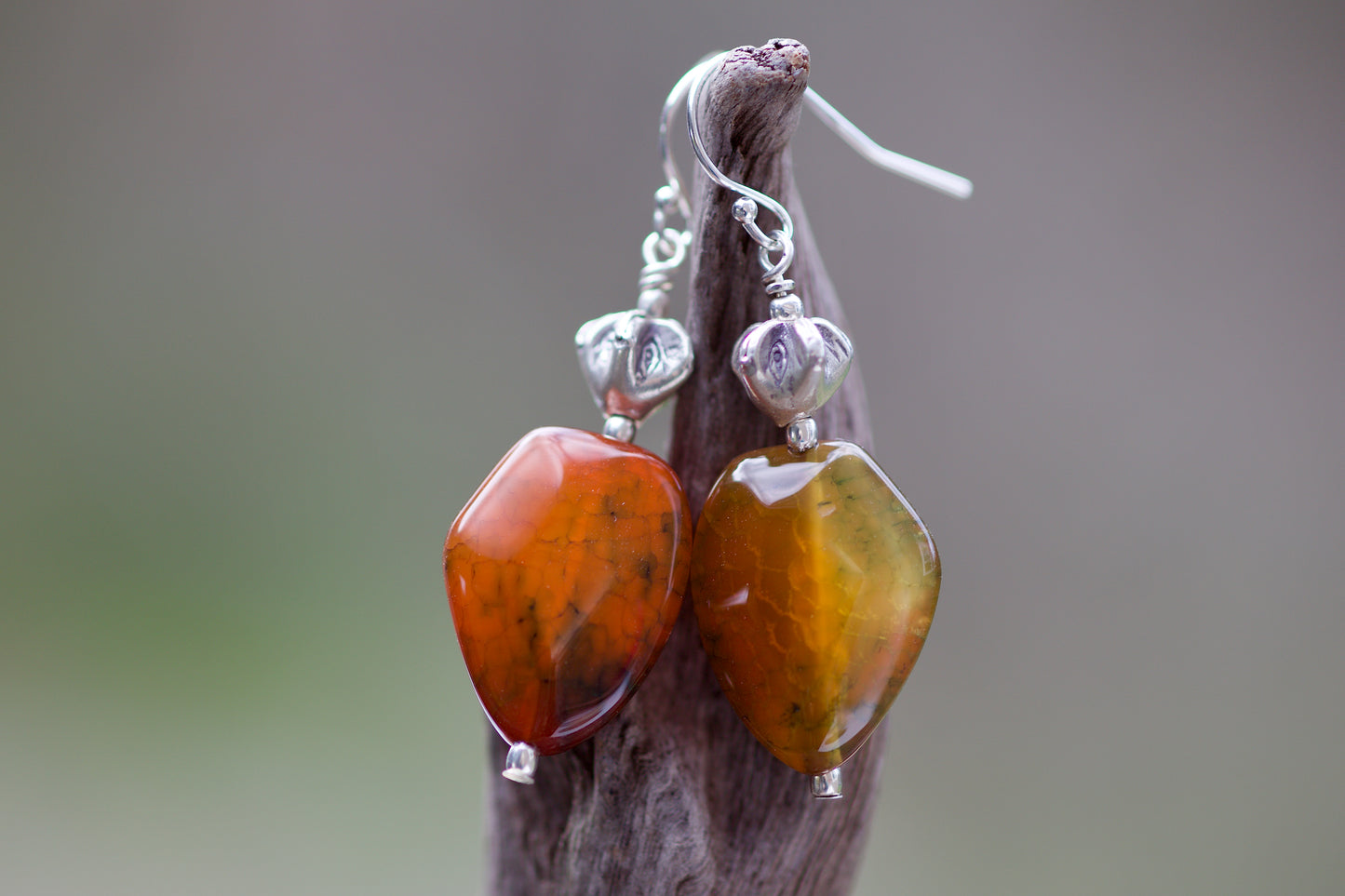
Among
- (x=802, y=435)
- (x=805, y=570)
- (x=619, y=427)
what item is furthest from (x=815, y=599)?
(x=619, y=427)

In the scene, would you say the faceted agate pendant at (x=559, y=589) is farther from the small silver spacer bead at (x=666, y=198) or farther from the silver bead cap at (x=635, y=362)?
the small silver spacer bead at (x=666, y=198)

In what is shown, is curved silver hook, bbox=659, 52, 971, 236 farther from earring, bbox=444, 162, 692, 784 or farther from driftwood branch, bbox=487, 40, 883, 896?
earring, bbox=444, 162, 692, 784

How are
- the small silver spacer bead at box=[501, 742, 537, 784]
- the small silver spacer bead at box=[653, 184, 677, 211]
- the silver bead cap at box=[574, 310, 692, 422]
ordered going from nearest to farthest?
1. the small silver spacer bead at box=[501, 742, 537, 784]
2. the silver bead cap at box=[574, 310, 692, 422]
3. the small silver spacer bead at box=[653, 184, 677, 211]

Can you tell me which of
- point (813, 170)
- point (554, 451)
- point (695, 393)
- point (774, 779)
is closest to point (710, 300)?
point (695, 393)

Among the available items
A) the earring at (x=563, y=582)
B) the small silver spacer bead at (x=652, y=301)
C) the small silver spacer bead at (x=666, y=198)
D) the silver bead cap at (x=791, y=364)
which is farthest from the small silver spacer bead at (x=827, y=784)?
the small silver spacer bead at (x=666, y=198)

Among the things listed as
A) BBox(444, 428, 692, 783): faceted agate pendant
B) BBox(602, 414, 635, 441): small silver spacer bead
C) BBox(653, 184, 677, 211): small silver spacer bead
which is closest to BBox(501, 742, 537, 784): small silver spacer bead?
BBox(444, 428, 692, 783): faceted agate pendant

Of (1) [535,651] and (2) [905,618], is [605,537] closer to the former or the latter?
(1) [535,651]
